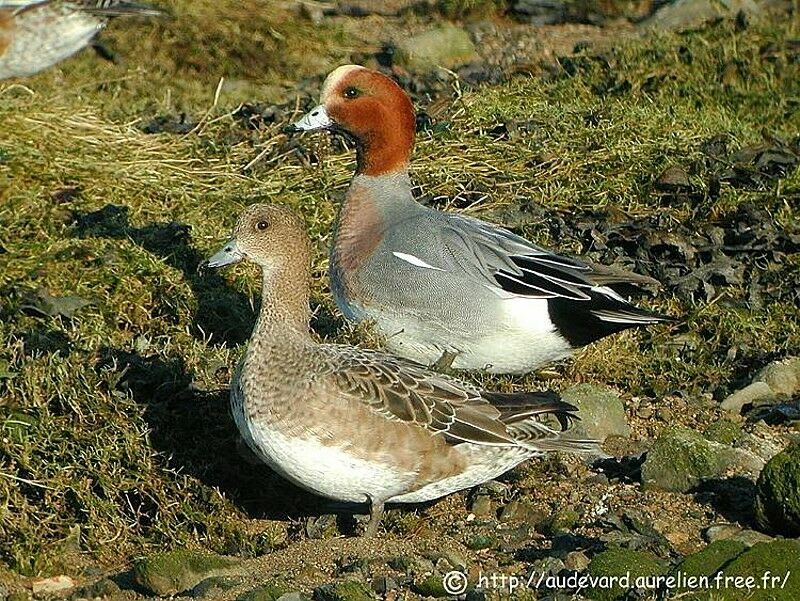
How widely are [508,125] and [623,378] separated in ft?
6.89

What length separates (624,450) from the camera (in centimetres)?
472

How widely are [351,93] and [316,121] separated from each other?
0.62 ft

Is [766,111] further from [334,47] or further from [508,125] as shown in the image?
[334,47]

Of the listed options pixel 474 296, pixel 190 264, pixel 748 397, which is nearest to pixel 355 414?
pixel 474 296

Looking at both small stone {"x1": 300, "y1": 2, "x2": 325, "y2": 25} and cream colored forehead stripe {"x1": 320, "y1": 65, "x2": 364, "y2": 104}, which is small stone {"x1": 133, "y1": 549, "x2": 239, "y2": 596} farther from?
small stone {"x1": 300, "y1": 2, "x2": 325, "y2": 25}

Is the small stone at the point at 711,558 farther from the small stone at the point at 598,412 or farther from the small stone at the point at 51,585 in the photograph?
the small stone at the point at 51,585

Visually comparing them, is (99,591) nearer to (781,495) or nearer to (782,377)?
(781,495)

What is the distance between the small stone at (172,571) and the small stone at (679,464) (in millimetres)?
1323

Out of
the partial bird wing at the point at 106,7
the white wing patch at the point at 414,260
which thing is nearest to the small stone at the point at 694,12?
the partial bird wing at the point at 106,7

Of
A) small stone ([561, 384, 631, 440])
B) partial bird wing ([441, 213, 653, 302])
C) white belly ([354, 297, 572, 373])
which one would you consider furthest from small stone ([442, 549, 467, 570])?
partial bird wing ([441, 213, 653, 302])

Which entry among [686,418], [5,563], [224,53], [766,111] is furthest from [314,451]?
[224,53]

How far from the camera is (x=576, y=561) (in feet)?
12.2

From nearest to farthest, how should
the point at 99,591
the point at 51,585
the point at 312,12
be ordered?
the point at 99,591 < the point at 51,585 < the point at 312,12

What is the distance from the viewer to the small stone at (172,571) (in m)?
3.73
